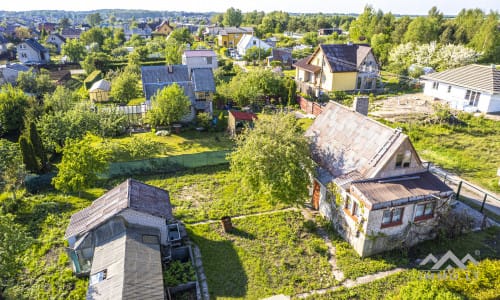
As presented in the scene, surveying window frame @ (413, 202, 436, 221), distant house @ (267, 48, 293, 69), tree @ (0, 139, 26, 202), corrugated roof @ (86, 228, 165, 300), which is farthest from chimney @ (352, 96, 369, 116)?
distant house @ (267, 48, 293, 69)

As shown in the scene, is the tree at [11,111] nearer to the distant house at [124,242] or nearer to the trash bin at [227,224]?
the distant house at [124,242]

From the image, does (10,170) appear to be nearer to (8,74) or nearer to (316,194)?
(316,194)

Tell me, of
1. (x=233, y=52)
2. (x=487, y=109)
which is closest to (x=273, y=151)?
(x=487, y=109)

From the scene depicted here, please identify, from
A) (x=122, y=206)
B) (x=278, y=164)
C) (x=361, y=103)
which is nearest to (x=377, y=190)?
(x=278, y=164)

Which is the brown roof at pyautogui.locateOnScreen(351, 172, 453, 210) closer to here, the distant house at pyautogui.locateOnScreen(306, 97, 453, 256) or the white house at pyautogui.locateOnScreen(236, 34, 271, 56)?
the distant house at pyautogui.locateOnScreen(306, 97, 453, 256)

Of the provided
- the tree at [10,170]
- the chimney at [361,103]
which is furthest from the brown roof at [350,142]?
the tree at [10,170]

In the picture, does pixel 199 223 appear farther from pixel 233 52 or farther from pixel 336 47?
pixel 233 52
